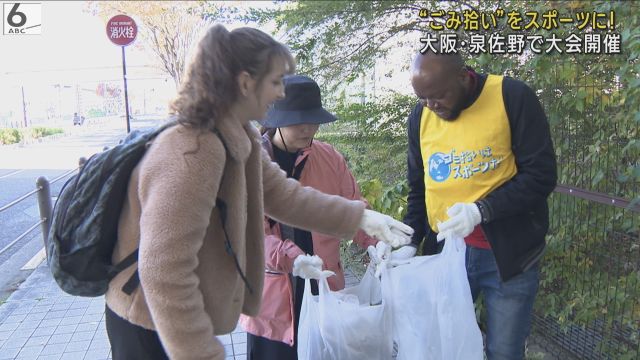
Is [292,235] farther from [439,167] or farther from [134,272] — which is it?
[134,272]

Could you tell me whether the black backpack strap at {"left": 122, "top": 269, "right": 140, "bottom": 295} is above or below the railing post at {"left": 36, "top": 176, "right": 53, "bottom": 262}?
above

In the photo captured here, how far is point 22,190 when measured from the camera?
1141 centimetres

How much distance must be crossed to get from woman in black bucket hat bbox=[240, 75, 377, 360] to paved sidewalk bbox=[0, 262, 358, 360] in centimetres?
131

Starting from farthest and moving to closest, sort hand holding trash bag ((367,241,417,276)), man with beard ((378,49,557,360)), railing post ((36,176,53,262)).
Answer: railing post ((36,176,53,262))
hand holding trash bag ((367,241,417,276))
man with beard ((378,49,557,360))

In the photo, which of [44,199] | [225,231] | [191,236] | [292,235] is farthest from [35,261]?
[191,236]

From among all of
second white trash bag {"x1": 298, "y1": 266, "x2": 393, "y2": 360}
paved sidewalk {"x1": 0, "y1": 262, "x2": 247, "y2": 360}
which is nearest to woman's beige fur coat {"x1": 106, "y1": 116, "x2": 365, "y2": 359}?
second white trash bag {"x1": 298, "y1": 266, "x2": 393, "y2": 360}

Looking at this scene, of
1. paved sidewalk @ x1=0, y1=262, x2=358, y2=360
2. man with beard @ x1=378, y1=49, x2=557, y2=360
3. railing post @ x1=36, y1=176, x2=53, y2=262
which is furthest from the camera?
A: railing post @ x1=36, y1=176, x2=53, y2=262

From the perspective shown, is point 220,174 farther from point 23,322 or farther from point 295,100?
point 23,322

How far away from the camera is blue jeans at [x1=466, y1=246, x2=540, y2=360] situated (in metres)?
2.13

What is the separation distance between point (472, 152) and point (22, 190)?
38.9 feet

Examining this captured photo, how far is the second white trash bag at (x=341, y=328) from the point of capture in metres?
2.22

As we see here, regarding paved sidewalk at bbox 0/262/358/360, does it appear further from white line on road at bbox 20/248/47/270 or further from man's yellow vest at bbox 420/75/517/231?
man's yellow vest at bbox 420/75/517/231

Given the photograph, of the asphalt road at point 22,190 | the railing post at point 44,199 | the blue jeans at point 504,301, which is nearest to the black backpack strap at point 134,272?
the asphalt road at point 22,190

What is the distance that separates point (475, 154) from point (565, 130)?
4.45 ft
